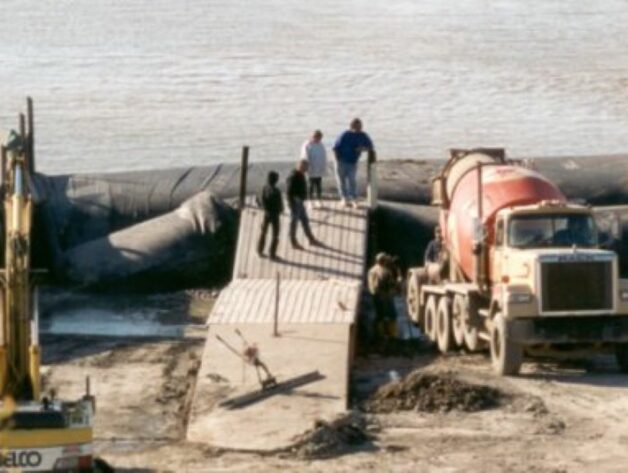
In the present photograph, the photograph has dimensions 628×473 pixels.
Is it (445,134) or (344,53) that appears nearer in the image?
(445,134)

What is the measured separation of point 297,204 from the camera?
34531 mm

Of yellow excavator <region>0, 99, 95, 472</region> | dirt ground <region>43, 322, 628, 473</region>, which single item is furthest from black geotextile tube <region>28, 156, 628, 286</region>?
yellow excavator <region>0, 99, 95, 472</region>

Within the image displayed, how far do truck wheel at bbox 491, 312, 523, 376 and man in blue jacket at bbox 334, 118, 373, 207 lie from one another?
7.14 meters

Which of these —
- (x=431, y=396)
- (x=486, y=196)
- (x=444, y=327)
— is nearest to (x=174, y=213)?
(x=444, y=327)

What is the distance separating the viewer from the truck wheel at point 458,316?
3134 cm

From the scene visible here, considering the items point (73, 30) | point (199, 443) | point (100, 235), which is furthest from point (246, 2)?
point (199, 443)

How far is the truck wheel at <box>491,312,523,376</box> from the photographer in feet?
95.8

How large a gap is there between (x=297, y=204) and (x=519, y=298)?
247 inches

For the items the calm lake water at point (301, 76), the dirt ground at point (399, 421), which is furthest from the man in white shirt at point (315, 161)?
the calm lake water at point (301, 76)

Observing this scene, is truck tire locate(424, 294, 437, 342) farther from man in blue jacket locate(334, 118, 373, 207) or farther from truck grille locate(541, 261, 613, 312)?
truck grille locate(541, 261, 613, 312)

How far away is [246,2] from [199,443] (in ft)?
202

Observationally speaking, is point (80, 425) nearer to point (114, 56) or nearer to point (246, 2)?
point (114, 56)

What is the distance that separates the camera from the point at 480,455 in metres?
25.0

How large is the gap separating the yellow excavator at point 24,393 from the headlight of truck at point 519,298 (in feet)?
21.5
